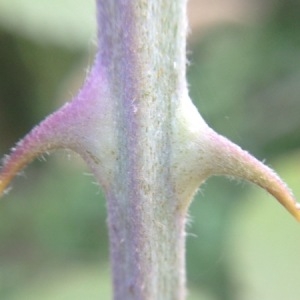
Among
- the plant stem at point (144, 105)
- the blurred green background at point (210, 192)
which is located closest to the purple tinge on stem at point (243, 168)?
the plant stem at point (144, 105)

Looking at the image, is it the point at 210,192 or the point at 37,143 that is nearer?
the point at 37,143

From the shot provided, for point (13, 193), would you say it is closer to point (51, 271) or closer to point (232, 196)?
point (51, 271)

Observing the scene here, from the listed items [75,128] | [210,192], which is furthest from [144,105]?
[210,192]

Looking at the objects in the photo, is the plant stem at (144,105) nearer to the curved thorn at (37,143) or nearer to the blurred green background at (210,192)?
the curved thorn at (37,143)

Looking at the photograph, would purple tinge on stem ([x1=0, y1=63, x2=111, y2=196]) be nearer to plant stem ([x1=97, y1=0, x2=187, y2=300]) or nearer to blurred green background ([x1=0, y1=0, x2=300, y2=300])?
plant stem ([x1=97, y1=0, x2=187, y2=300])

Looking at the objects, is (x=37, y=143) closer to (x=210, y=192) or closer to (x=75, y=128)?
(x=75, y=128)

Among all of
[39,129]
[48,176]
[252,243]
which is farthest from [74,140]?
[48,176]

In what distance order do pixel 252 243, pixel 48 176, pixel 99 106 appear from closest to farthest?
pixel 99 106
pixel 252 243
pixel 48 176
